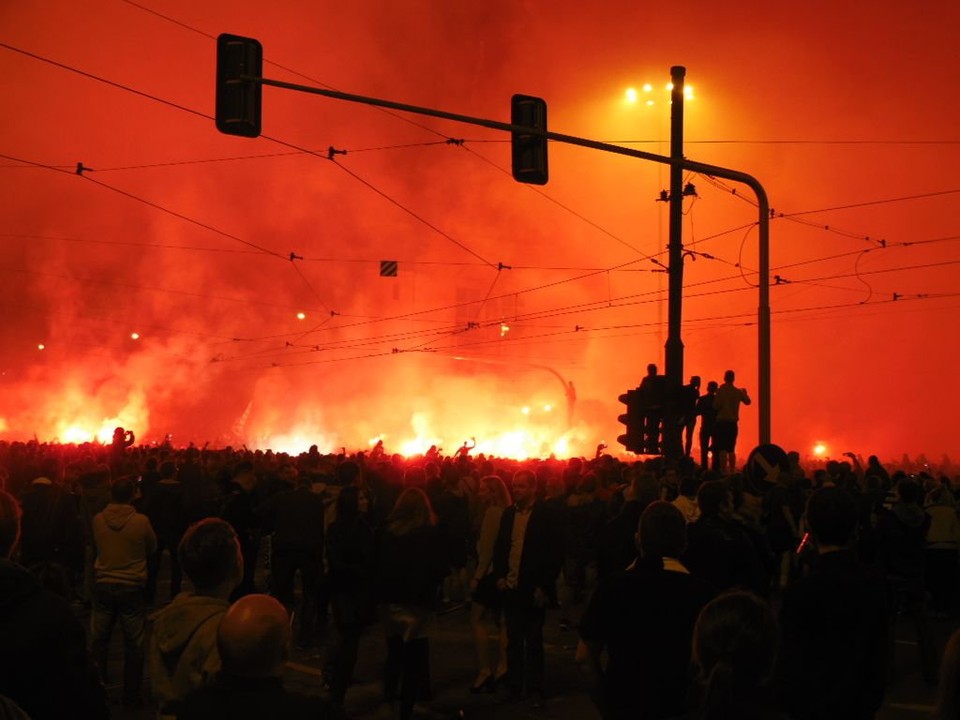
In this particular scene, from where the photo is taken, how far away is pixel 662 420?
48.5ft

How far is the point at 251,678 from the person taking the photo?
3.03 m

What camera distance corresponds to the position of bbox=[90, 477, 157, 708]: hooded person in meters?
7.81

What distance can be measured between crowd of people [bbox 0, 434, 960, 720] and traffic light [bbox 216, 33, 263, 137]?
361cm

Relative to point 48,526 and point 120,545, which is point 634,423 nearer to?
point 48,526

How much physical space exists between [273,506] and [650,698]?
6827 mm

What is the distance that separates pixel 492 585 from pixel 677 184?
8.30 m

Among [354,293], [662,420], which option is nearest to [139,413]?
[354,293]

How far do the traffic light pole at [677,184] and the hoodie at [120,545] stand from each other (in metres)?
4.86

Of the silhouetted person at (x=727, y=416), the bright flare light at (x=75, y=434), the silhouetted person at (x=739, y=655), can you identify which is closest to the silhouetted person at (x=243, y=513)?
the silhouetted person at (x=739, y=655)

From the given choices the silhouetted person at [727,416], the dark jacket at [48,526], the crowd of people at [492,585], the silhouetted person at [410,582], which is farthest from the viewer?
the silhouetted person at [727,416]

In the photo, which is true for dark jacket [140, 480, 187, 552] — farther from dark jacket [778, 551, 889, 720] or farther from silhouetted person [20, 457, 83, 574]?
dark jacket [778, 551, 889, 720]

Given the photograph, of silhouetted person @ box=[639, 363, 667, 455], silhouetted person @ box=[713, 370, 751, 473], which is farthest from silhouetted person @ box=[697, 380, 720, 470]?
silhouetted person @ box=[639, 363, 667, 455]

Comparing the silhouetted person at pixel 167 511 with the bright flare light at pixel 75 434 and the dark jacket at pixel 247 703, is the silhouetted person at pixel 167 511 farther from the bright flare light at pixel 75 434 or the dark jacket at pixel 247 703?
the bright flare light at pixel 75 434

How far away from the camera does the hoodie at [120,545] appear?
307 inches
